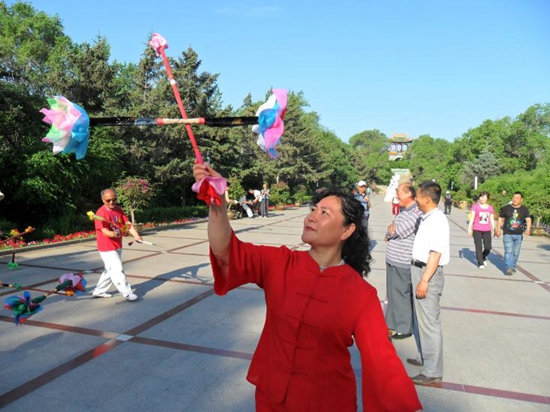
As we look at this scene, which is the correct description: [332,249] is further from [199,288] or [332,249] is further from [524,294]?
[524,294]

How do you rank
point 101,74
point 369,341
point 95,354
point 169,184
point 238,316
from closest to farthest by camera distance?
point 369,341
point 95,354
point 238,316
point 101,74
point 169,184

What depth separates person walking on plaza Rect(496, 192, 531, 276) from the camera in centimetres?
890

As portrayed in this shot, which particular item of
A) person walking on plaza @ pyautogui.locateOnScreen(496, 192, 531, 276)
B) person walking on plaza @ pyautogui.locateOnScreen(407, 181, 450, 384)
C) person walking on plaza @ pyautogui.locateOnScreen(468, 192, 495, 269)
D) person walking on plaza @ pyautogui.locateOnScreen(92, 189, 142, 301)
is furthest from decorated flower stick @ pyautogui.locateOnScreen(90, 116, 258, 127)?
person walking on plaza @ pyautogui.locateOnScreen(468, 192, 495, 269)

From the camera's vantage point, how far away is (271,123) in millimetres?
1781

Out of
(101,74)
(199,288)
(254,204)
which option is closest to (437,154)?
(254,204)

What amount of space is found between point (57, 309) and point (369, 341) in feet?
18.4

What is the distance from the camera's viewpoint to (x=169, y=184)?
71.3 feet

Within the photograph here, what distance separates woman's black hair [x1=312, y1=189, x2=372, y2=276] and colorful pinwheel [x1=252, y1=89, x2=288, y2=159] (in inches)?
17.4

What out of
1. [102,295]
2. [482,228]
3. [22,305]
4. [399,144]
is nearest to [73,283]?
[22,305]

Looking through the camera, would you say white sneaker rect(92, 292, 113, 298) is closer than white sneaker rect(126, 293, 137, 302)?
No

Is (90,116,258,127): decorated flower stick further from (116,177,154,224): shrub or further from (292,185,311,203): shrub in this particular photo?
(292,185,311,203): shrub

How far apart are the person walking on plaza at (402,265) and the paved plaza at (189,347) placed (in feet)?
0.83

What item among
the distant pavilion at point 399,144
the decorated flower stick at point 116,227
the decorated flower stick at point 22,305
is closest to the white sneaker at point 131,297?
the decorated flower stick at point 116,227

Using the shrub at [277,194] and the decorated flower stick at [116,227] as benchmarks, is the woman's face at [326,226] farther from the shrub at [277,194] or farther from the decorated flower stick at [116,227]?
the shrub at [277,194]
